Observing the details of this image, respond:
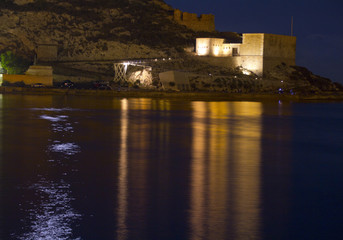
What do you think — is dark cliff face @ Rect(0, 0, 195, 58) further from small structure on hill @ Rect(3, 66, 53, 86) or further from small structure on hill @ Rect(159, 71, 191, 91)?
small structure on hill @ Rect(159, 71, 191, 91)

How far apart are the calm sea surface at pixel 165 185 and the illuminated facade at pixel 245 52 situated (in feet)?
116

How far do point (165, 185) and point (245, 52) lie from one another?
152 ft

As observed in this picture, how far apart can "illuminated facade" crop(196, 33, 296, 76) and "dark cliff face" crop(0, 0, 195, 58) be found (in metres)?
4.63

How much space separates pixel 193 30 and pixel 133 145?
52.9m

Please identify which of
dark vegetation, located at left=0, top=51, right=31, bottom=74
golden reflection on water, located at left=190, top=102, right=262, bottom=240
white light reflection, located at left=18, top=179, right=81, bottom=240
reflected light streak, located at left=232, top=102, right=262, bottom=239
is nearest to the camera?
white light reflection, located at left=18, top=179, right=81, bottom=240

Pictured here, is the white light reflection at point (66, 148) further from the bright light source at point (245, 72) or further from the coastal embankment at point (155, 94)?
the bright light source at point (245, 72)

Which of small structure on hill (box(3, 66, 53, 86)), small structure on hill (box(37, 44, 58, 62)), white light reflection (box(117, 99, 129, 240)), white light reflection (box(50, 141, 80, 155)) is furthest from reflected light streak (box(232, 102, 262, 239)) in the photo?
small structure on hill (box(37, 44, 58, 62))

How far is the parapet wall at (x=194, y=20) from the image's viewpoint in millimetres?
67938

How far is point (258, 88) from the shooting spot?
53.1m

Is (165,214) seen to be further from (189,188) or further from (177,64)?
(177,64)

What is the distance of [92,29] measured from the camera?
61281mm

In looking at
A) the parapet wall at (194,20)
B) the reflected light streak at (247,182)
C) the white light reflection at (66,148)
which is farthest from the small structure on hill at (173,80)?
the white light reflection at (66,148)

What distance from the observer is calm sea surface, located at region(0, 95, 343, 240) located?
758 centimetres

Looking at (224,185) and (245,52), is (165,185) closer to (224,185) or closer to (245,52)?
(224,185)
